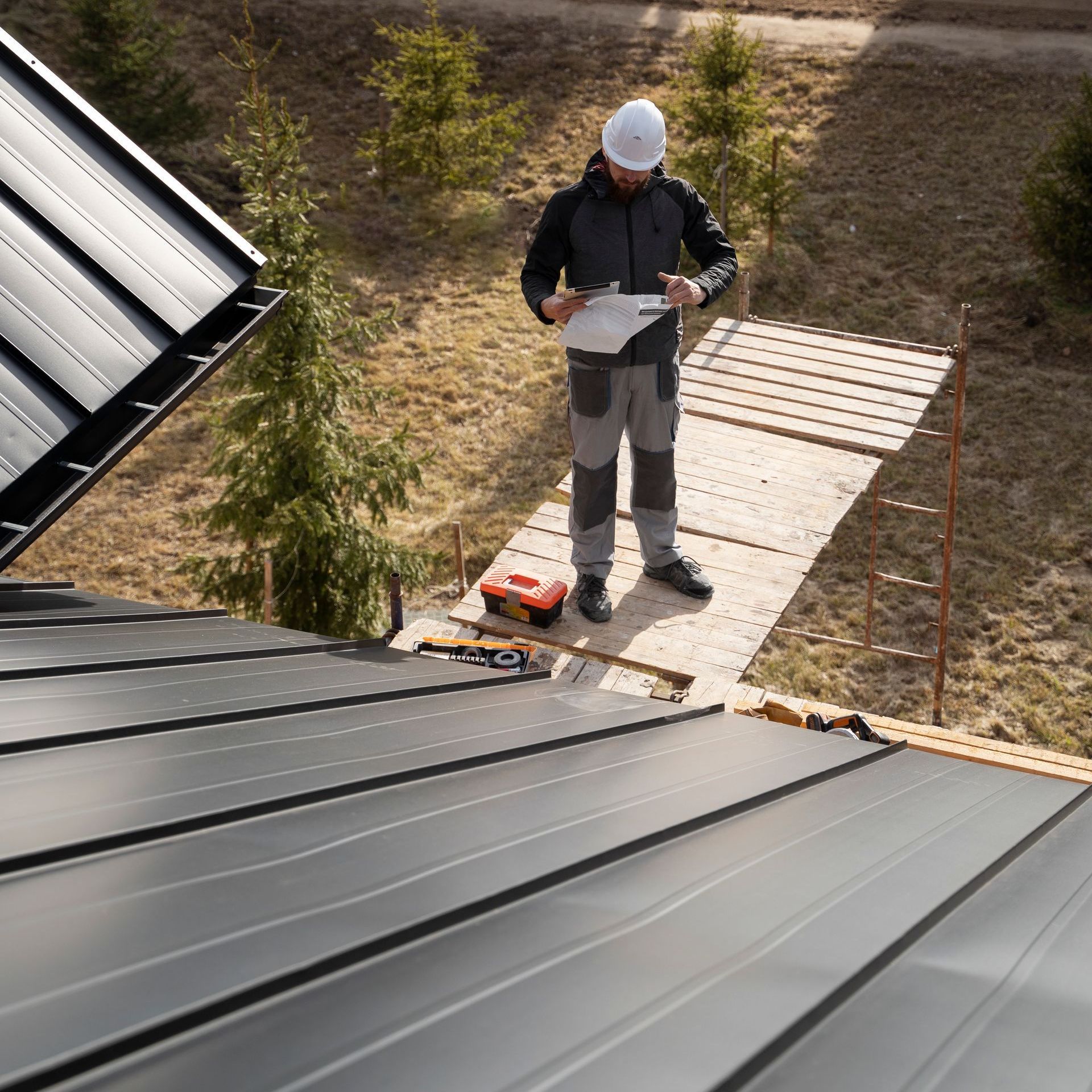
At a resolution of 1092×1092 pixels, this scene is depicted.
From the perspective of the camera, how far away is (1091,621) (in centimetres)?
756

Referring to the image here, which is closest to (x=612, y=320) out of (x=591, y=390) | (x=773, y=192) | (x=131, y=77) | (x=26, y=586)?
(x=591, y=390)

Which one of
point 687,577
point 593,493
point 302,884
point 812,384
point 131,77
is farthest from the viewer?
point 131,77

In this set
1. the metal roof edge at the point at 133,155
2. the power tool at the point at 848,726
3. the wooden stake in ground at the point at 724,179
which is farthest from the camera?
the wooden stake in ground at the point at 724,179

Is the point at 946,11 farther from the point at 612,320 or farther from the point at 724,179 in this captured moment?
the point at 612,320

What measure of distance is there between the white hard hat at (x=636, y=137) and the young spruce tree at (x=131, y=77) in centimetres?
920

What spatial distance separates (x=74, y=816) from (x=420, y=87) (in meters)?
11.7

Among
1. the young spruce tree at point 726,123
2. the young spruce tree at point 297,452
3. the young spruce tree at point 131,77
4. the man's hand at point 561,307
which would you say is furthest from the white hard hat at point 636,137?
the young spruce tree at point 131,77

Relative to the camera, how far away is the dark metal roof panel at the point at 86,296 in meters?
3.83

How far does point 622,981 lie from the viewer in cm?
132

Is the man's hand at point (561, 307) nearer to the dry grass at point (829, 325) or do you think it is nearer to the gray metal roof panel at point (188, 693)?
the gray metal roof panel at point (188, 693)

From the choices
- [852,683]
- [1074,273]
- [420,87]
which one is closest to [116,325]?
[852,683]

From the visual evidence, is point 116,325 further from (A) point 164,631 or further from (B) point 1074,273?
(B) point 1074,273

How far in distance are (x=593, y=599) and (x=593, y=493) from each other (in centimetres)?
50

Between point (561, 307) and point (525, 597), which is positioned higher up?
point (561, 307)
